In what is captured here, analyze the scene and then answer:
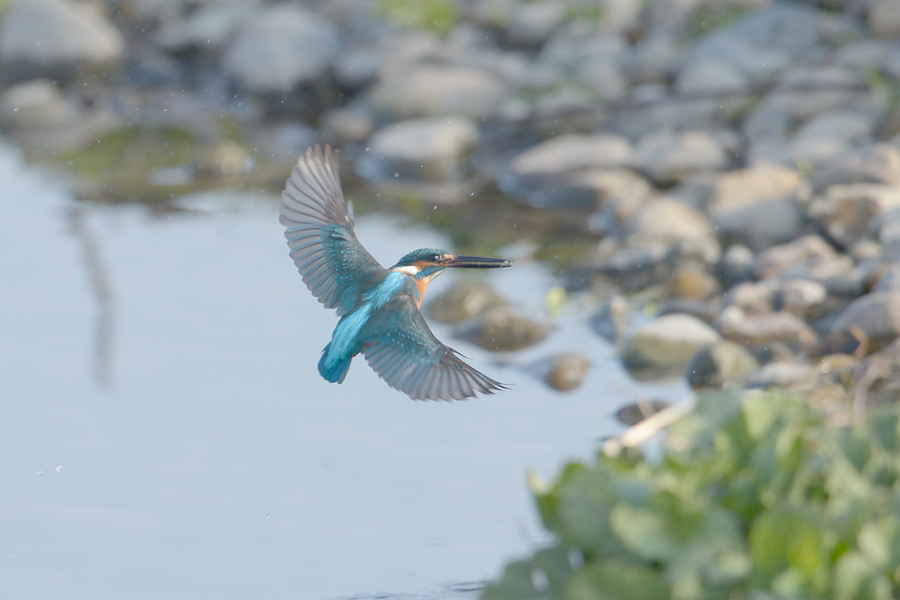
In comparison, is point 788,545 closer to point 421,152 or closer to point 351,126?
point 421,152

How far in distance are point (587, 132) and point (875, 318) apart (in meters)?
3.71

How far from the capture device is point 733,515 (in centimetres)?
181

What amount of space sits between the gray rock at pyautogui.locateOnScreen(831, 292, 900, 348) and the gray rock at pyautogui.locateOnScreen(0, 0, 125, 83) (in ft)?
24.7

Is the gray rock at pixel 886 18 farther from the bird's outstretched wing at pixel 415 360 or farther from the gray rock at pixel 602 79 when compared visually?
the bird's outstretched wing at pixel 415 360

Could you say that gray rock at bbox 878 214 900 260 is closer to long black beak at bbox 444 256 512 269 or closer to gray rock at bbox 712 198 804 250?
gray rock at bbox 712 198 804 250

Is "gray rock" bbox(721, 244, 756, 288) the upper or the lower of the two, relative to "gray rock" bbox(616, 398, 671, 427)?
upper

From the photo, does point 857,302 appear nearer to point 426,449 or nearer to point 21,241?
point 426,449

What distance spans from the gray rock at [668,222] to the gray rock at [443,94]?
2.43 meters

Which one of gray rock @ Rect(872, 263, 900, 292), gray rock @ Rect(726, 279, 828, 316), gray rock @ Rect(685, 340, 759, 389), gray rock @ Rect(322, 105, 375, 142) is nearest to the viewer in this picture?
gray rock @ Rect(685, 340, 759, 389)

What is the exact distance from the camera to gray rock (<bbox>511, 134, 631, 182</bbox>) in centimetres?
770

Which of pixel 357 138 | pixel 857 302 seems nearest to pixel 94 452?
pixel 857 302

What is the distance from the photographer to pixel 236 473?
4367 mm

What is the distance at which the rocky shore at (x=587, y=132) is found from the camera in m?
5.49

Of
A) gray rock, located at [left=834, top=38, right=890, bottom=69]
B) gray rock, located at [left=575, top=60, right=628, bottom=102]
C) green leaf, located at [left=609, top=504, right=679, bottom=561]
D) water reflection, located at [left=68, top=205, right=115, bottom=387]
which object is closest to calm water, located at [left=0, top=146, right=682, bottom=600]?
water reflection, located at [left=68, top=205, right=115, bottom=387]
